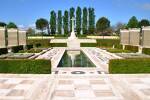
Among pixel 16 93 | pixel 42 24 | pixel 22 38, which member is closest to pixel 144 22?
pixel 42 24

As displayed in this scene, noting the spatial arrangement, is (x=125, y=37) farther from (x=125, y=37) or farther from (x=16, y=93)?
(x=16, y=93)

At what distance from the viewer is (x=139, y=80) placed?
1168 cm

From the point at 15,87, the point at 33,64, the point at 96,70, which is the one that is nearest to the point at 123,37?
the point at 96,70

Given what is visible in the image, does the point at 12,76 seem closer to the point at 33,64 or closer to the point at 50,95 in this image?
the point at 33,64

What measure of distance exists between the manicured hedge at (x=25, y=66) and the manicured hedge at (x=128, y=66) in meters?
3.64

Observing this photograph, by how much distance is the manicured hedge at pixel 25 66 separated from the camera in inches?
520

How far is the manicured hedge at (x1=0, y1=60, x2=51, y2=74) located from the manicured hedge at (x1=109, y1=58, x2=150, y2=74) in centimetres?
364

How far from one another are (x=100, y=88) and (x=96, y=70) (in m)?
4.67

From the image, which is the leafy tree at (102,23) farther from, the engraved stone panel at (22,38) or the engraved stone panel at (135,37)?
the engraved stone panel at (22,38)

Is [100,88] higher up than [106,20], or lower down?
lower down

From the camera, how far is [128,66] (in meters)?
13.4

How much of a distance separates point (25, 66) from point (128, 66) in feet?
18.9

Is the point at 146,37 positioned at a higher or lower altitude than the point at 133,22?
lower

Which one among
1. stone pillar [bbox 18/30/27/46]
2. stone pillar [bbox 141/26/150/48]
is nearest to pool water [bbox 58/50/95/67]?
stone pillar [bbox 141/26/150/48]
